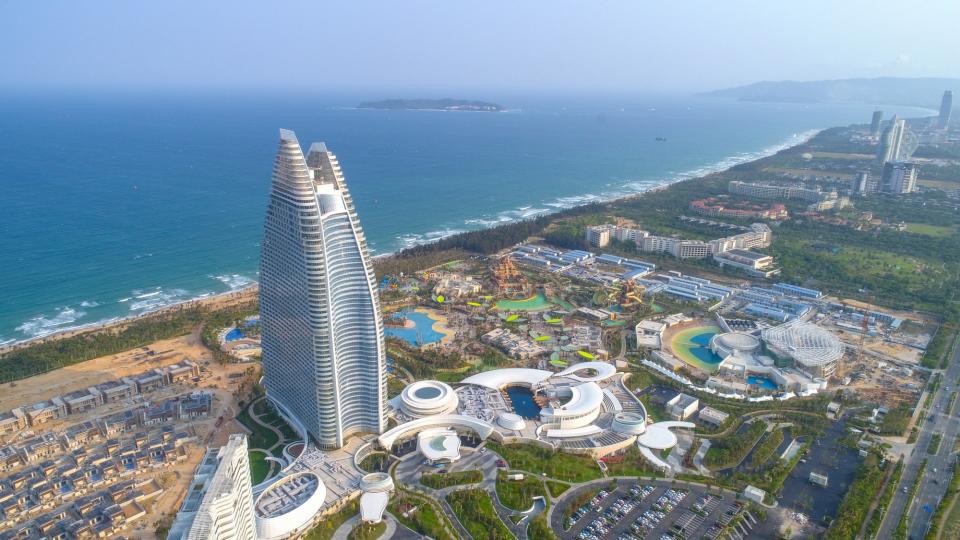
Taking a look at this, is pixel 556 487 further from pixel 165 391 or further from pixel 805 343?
pixel 165 391

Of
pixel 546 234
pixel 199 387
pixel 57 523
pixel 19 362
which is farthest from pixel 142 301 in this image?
pixel 546 234

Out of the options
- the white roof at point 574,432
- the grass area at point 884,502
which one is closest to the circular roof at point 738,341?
the grass area at point 884,502

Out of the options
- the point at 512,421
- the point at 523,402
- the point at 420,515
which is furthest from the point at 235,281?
the point at 420,515

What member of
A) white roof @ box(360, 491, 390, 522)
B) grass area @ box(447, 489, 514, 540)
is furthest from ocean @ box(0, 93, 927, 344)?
grass area @ box(447, 489, 514, 540)

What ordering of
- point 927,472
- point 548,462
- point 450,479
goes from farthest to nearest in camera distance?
point 548,462, point 927,472, point 450,479

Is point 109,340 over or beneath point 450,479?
over

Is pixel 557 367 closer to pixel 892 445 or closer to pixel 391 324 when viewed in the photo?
pixel 391 324
